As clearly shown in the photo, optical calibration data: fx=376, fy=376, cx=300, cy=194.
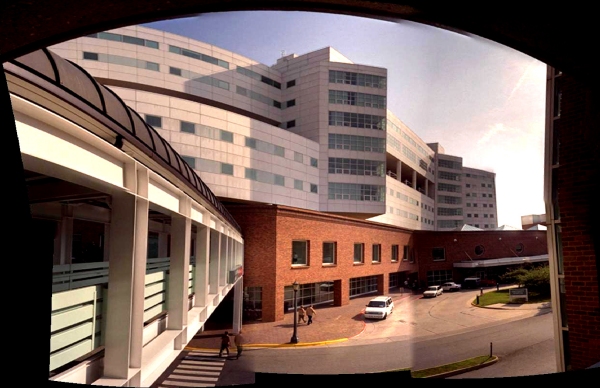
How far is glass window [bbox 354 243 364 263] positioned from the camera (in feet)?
126

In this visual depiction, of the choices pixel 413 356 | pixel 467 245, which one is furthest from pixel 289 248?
pixel 467 245

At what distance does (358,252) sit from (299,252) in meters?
9.34

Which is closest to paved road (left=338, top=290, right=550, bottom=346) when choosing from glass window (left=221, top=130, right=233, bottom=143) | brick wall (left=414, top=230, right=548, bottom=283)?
brick wall (left=414, top=230, right=548, bottom=283)

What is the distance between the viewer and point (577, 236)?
17.7ft

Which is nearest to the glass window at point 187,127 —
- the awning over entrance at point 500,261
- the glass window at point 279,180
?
the glass window at point 279,180

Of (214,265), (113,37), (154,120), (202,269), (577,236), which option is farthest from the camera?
(113,37)

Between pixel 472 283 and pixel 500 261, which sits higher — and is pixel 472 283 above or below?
below

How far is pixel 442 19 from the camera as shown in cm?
152

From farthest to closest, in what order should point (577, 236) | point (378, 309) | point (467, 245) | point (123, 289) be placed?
point (467, 245) < point (378, 309) < point (577, 236) < point (123, 289)

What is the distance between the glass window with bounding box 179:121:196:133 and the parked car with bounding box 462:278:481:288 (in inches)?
1594

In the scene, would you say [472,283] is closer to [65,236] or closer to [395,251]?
[395,251]

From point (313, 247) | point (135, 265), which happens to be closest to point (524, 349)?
point (313, 247)

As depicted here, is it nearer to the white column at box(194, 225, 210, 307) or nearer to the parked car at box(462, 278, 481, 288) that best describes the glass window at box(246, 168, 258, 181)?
the white column at box(194, 225, 210, 307)

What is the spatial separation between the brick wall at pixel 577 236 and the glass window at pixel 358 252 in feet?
108
